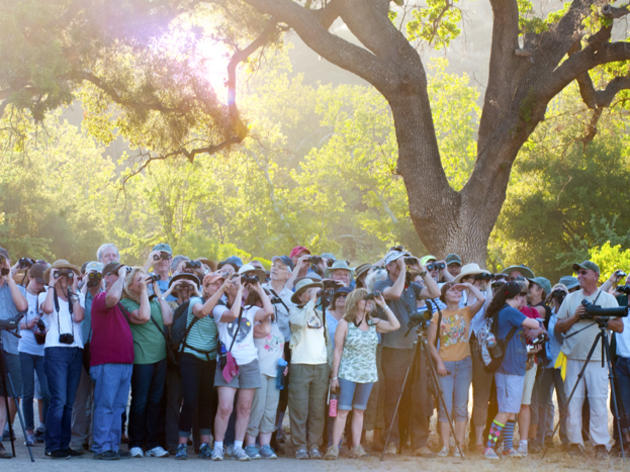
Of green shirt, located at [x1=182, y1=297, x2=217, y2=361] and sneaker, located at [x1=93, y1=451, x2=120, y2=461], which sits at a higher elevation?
green shirt, located at [x1=182, y1=297, x2=217, y2=361]

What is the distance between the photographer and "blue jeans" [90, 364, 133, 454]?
800cm

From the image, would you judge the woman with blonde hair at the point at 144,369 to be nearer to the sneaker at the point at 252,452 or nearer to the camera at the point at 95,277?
the camera at the point at 95,277

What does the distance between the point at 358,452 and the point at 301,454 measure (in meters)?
0.64

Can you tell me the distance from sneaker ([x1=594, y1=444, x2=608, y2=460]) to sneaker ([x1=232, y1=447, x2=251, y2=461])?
162 inches

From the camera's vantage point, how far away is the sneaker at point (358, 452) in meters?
8.66

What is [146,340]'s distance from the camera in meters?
8.42

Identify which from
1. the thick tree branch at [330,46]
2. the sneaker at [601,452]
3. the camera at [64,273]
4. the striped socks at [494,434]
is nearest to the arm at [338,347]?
the striped socks at [494,434]

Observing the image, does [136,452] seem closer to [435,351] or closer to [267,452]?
[267,452]

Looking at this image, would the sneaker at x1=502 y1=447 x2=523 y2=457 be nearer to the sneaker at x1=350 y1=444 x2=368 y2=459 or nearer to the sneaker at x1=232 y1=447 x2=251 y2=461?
the sneaker at x1=350 y1=444 x2=368 y2=459

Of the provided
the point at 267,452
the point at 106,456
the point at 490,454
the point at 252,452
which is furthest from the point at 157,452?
the point at 490,454

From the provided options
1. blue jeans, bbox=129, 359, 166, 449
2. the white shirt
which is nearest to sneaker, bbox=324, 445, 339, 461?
blue jeans, bbox=129, 359, 166, 449

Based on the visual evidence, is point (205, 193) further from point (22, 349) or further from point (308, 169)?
point (22, 349)

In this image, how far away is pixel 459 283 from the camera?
9203 millimetres

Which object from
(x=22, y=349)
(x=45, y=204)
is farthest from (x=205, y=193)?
(x=22, y=349)
